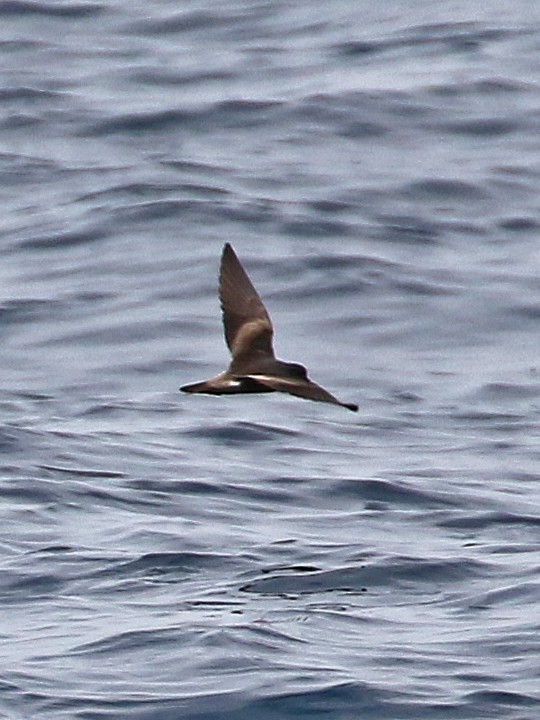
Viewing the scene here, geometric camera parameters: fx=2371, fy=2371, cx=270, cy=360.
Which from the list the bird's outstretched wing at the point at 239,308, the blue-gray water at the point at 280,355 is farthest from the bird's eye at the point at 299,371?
the blue-gray water at the point at 280,355

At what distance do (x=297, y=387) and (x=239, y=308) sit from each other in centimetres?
166

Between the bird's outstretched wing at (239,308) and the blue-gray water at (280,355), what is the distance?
135 centimetres

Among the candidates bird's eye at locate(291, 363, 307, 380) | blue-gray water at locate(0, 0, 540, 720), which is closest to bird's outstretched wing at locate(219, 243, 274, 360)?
bird's eye at locate(291, 363, 307, 380)

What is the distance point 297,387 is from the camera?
30.1ft

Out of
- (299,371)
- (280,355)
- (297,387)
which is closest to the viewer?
(297,387)

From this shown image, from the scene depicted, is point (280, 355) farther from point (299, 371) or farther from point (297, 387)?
point (297, 387)

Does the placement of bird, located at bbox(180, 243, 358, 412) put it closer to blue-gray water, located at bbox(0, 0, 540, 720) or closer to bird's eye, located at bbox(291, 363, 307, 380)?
bird's eye, located at bbox(291, 363, 307, 380)

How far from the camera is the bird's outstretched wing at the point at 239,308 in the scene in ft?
34.4

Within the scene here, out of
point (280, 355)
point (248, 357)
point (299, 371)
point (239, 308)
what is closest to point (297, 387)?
point (299, 371)

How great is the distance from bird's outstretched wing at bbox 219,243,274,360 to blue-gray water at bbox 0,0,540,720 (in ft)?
4.42

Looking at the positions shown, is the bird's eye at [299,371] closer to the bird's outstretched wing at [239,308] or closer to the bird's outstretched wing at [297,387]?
the bird's outstretched wing at [297,387]

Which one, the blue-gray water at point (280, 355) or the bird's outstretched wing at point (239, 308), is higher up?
the bird's outstretched wing at point (239, 308)

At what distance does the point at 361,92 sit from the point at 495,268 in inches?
180

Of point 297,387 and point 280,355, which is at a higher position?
point 297,387
